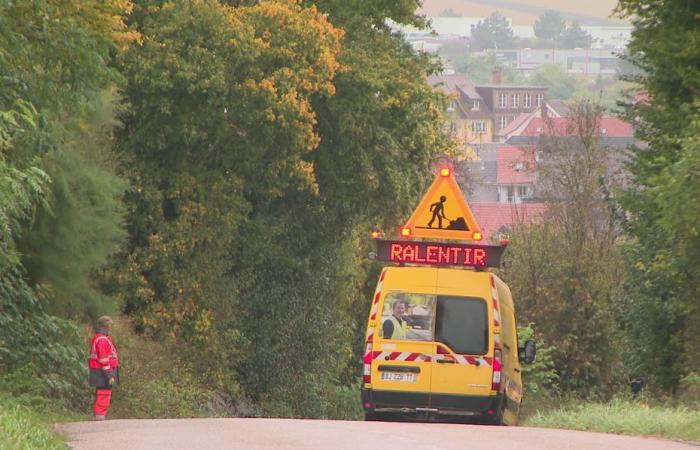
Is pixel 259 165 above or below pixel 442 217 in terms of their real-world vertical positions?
below

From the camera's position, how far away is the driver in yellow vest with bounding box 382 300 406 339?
24438 mm

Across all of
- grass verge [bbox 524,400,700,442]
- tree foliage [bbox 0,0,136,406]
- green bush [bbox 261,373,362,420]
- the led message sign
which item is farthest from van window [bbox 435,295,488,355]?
green bush [bbox 261,373,362,420]

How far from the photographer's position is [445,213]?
27.0 m

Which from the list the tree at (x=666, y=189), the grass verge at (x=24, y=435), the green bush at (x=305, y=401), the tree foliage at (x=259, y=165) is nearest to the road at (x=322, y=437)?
the grass verge at (x=24, y=435)

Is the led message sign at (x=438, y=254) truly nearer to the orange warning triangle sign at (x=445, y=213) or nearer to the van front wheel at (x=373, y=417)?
the orange warning triangle sign at (x=445, y=213)

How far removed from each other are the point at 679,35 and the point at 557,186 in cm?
4951

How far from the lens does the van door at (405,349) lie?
79.9 feet

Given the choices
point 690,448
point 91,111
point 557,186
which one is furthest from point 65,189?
point 557,186

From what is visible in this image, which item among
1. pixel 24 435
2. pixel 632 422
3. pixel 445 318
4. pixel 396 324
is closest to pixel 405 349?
pixel 396 324

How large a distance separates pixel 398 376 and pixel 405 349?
0.38 metres

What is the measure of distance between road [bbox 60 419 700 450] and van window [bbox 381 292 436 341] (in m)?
4.38

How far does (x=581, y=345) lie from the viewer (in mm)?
51844

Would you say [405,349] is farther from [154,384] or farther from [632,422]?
[154,384]

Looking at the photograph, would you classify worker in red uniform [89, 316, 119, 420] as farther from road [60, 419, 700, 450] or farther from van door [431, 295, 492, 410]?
van door [431, 295, 492, 410]
